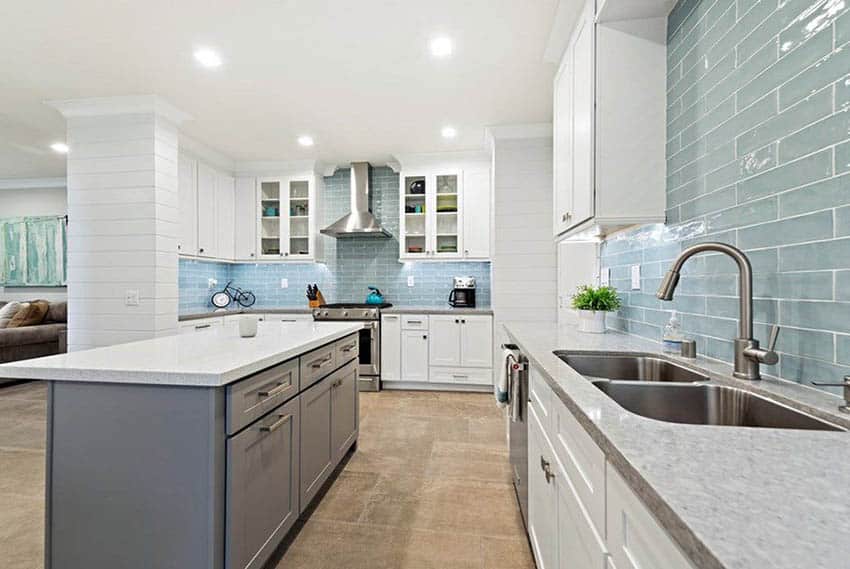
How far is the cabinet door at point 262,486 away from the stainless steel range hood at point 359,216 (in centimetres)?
307

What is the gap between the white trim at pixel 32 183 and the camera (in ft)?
19.4

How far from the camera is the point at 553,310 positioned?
3918 millimetres

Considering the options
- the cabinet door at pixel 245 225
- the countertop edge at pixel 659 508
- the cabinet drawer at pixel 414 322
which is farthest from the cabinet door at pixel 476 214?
the countertop edge at pixel 659 508

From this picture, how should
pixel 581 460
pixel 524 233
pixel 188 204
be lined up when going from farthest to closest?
1. pixel 188 204
2. pixel 524 233
3. pixel 581 460

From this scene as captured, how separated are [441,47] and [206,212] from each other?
10.4ft

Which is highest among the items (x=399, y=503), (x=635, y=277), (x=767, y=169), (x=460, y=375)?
Result: (x=767, y=169)

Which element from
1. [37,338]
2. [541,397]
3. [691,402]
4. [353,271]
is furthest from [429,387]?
[37,338]

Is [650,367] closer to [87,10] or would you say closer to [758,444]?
[758,444]

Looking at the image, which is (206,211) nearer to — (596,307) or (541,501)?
(596,307)

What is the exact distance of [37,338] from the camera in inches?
196

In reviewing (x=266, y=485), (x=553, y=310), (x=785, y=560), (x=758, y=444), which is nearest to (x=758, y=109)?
(x=758, y=444)

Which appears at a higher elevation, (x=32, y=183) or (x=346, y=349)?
(x=32, y=183)

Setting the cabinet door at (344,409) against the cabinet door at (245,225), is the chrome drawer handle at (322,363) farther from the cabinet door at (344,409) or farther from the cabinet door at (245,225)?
the cabinet door at (245,225)

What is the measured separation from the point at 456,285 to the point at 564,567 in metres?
3.63
